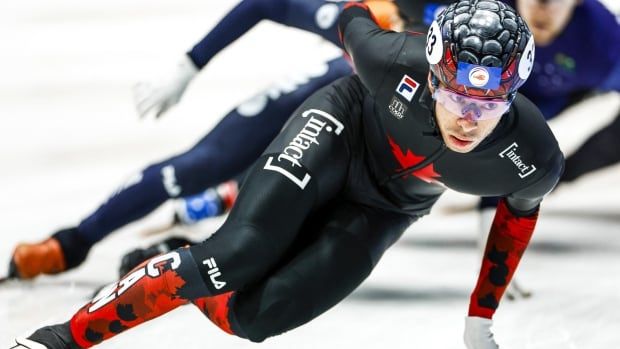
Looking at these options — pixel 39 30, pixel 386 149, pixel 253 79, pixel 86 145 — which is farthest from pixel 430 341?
pixel 39 30

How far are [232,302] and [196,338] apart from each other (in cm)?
47

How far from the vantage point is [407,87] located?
3.06m

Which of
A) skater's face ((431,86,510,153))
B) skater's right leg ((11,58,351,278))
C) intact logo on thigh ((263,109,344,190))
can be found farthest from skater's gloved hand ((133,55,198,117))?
skater's face ((431,86,510,153))

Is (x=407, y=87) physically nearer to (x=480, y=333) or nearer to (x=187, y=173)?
(x=480, y=333)

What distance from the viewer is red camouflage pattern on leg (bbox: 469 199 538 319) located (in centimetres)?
313

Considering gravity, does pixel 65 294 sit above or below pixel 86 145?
above

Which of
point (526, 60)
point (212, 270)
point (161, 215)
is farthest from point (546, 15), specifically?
point (212, 270)

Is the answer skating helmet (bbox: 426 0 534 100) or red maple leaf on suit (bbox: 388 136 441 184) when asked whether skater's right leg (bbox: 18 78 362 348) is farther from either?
skating helmet (bbox: 426 0 534 100)

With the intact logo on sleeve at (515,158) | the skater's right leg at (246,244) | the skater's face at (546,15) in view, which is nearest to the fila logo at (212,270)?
Result: the skater's right leg at (246,244)

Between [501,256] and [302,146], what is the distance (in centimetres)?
64

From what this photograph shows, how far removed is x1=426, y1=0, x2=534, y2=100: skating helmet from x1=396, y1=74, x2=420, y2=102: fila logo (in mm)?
220

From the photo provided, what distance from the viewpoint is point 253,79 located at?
21.9ft

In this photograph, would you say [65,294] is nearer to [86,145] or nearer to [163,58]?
[86,145]

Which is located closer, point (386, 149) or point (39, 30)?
point (386, 149)
